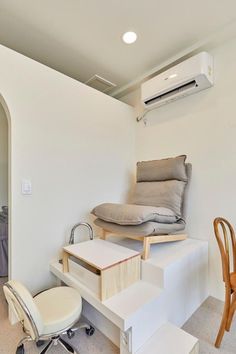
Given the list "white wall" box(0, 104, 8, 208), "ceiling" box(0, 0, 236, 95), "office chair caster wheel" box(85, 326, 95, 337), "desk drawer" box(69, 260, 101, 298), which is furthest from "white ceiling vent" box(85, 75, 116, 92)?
"office chair caster wheel" box(85, 326, 95, 337)

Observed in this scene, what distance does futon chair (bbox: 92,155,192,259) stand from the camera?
158cm

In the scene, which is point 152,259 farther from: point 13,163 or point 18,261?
point 13,163

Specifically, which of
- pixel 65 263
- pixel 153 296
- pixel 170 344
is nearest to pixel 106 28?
pixel 65 263

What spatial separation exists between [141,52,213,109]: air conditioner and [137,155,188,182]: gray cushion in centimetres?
72

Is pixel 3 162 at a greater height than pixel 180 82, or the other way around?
pixel 180 82

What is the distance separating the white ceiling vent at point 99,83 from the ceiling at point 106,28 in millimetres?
178

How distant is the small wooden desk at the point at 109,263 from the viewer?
Result: 1.29 metres

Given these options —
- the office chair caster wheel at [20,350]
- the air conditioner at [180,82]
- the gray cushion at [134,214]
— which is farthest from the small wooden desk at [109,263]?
the air conditioner at [180,82]

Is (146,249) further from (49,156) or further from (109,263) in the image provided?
(49,156)

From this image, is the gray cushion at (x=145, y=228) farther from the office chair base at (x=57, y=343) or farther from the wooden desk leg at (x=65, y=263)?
the office chair base at (x=57, y=343)

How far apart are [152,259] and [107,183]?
3.55ft

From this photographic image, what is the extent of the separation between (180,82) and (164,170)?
0.92 m

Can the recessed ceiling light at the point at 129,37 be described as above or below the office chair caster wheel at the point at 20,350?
above

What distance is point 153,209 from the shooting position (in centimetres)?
166
